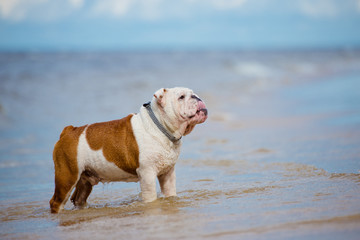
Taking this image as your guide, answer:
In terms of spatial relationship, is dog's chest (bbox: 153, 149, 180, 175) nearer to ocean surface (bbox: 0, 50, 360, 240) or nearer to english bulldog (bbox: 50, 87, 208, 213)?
english bulldog (bbox: 50, 87, 208, 213)

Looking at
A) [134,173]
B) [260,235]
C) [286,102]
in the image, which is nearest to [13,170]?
[134,173]

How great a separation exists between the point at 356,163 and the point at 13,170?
18.1 ft

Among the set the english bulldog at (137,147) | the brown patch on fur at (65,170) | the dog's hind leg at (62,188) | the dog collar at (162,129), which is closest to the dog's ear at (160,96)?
the english bulldog at (137,147)

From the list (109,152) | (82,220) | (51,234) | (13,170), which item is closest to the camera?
(51,234)

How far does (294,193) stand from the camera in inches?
219

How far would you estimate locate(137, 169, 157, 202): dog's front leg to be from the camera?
5.56 metres

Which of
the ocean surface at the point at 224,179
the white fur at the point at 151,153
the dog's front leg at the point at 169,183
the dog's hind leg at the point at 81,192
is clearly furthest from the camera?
the dog's hind leg at the point at 81,192

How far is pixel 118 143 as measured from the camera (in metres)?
5.73

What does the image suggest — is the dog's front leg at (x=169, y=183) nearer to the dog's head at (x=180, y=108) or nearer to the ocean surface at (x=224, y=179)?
the ocean surface at (x=224, y=179)

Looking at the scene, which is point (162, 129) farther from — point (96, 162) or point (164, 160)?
point (96, 162)

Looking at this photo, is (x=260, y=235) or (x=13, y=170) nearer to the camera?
(x=260, y=235)

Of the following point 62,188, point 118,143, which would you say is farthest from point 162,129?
point 62,188

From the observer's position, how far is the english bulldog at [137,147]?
5602mm

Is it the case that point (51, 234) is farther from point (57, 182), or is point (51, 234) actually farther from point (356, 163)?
point (356, 163)
